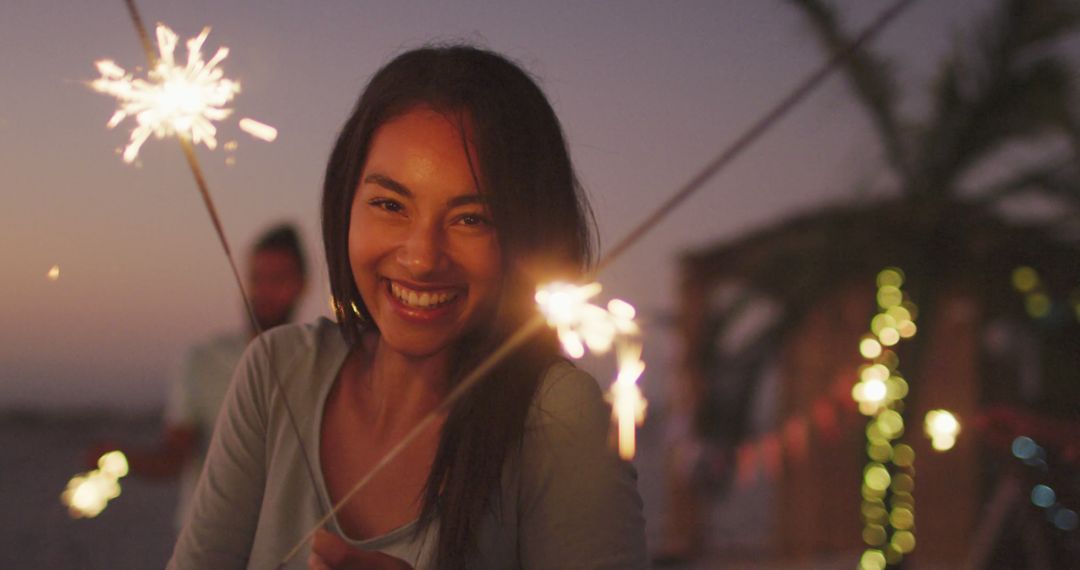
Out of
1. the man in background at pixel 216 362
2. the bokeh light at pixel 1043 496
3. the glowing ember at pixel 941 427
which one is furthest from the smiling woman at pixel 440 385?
the glowing ember at pixel 941 427

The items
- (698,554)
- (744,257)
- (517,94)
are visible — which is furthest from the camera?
(698,554)

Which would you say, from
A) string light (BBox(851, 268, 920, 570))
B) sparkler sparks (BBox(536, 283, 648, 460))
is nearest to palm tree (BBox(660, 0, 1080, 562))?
string light (BBox(851, 268, 920, 570))

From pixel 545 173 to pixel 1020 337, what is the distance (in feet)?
22.4

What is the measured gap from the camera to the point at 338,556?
4.09ft

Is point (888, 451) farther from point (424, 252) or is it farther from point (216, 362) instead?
point (424, 252)

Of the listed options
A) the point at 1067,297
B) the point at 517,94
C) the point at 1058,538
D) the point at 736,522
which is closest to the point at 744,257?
the point at 1067,297

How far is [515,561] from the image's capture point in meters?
1.47

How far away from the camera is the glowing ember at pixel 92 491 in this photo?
194 centimetres

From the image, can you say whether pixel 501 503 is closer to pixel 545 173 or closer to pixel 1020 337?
pixel 545 173

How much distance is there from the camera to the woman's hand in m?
1.25

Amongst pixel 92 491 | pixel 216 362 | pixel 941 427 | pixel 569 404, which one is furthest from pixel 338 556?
pixel 941 427

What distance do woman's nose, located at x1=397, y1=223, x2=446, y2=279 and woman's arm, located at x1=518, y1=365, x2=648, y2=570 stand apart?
0.83 feet

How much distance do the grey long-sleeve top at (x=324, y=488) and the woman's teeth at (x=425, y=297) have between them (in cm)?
20

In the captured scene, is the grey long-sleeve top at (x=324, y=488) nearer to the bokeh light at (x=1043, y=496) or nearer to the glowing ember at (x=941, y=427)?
the bokeh light at (x=1043, y=496)
